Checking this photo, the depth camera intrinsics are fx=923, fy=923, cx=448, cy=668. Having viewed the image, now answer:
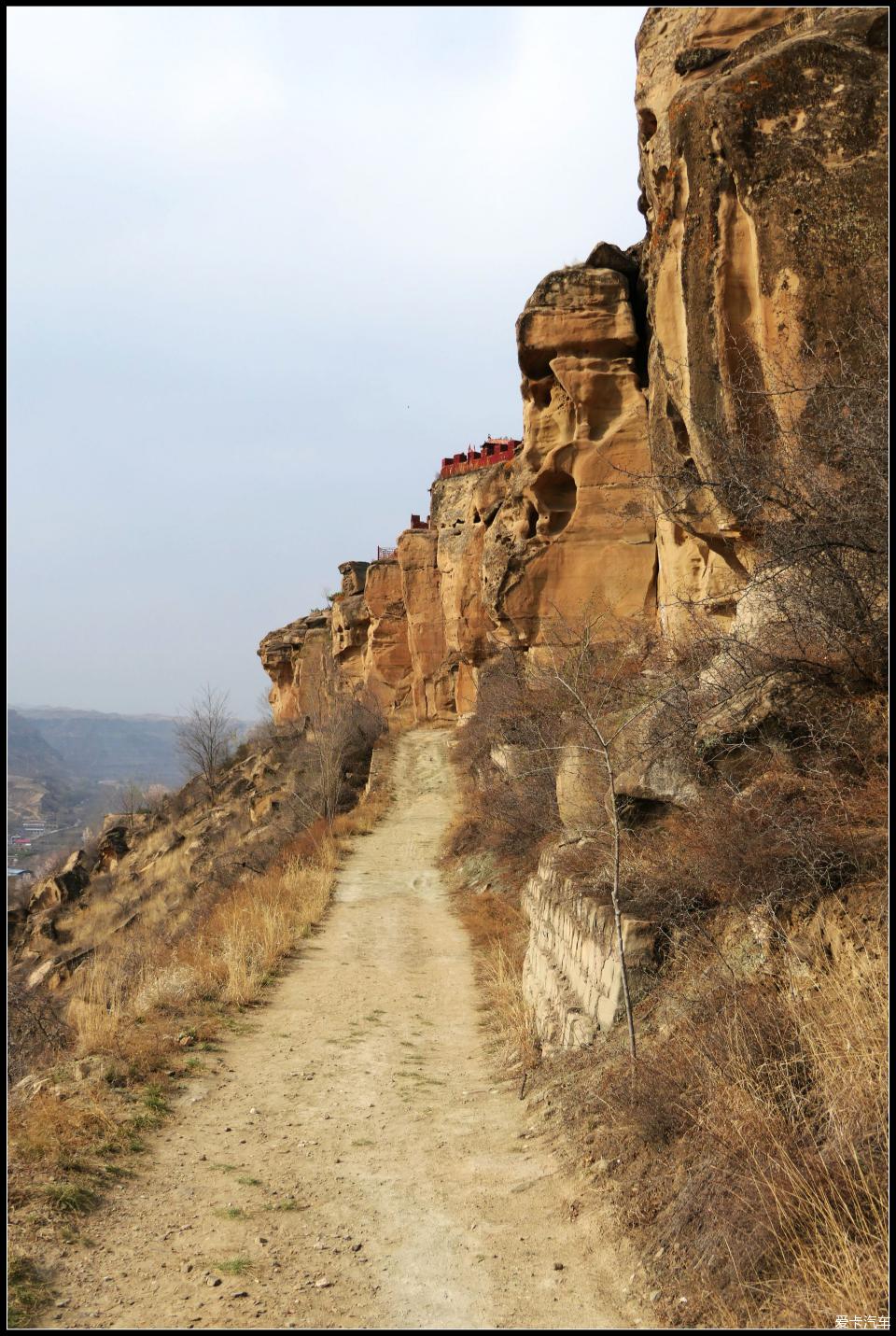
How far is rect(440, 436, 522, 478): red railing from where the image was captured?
31.3 metres

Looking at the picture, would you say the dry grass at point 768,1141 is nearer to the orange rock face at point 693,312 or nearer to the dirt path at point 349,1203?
the dirt path at point 349,1203

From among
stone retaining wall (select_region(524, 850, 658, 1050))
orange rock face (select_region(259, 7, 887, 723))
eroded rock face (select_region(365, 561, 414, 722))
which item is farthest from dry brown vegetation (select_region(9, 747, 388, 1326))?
eroded rock face (select_region(365, 561, 414, 722))

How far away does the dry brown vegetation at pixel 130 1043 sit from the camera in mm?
4562

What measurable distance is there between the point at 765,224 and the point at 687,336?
3.84ft

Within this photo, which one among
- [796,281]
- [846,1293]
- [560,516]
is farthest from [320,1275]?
[560,516]

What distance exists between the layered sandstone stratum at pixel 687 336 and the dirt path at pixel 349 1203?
1.09 m

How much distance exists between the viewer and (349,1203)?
15.4 ft

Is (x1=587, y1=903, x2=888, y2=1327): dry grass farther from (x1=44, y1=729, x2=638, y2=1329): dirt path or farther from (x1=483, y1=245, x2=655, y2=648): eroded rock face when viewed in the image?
(x1=483, y1=245, x2=655, y2=648): eroded rock face

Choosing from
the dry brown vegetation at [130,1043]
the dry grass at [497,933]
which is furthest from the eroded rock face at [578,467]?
the dry brown vegetation at [130,1043]

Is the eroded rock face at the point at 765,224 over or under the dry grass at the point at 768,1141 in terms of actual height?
over

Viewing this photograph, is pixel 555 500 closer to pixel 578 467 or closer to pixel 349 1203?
pixel 578 467

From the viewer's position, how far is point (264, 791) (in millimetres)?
26047

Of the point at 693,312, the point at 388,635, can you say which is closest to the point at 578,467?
the point at 693,312

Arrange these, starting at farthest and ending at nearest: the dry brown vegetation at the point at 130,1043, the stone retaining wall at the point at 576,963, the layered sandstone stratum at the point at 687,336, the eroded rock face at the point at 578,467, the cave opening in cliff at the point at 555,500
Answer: the cave opening in cliff at the point at 555,500 → the eroded rock face at the point at 578,467 → the layered sandstone stratum at the point at 687,336 → the stone retaining wall at the point at 576,963 → the dry brown vegetation at the point at 130,1043
